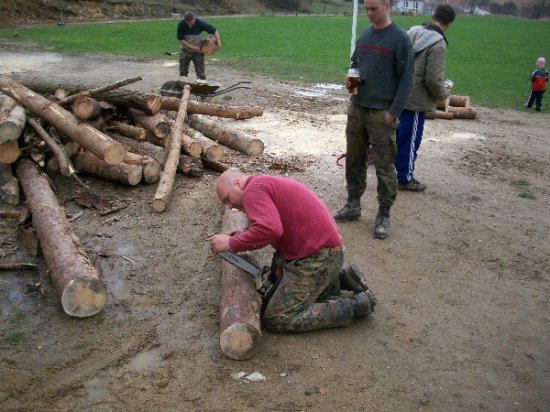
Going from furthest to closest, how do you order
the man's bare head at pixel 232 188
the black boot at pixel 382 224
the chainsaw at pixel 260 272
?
the black boot at pixel 382 224 < the chainsaw at pixel 260 272 < the man's bare head at pixel 232 188

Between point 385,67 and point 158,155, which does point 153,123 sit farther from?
point 385,67

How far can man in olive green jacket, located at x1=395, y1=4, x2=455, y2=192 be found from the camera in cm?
638

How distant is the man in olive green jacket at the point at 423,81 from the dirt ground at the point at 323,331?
2.24ft

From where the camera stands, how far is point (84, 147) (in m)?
6.47

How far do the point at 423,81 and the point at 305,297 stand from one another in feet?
12.4

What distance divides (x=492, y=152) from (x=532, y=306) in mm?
5064

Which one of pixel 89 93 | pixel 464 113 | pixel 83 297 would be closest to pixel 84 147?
pixel 89 93

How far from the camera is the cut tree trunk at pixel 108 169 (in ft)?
21.6

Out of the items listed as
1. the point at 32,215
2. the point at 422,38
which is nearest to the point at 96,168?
the point at 32,215

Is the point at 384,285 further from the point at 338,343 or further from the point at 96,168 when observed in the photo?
the point at 96,168

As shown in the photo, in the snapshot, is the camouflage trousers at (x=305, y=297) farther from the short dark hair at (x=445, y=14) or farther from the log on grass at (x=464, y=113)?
the log on grass at (x=464, y=113)

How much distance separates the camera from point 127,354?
3.80 meters

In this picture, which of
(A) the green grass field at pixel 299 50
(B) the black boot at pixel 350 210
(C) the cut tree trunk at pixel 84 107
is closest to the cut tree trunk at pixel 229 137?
(C) the cut tree trunk at pixel 84 107

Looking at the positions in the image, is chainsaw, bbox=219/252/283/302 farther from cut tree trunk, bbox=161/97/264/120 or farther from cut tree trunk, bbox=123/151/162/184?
cut tree trunk, bbox=161/97/264/120
